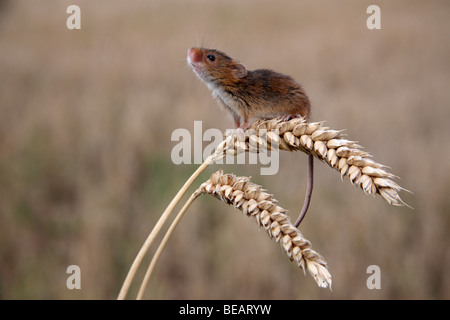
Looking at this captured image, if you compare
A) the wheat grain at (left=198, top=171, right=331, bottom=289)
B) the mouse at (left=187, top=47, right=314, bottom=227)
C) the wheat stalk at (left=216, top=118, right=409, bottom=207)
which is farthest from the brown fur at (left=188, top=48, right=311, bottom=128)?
the wheat grain at (left=198, top=171, right=331, bottom=289)

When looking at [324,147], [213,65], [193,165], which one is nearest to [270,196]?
[324,147]

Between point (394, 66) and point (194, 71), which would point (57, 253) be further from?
point (394, 66)

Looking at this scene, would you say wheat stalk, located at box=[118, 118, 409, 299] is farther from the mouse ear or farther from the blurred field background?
the blurred field background

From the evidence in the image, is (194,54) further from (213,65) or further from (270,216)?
(270,216)

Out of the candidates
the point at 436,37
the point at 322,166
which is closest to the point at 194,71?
the point at 322,166

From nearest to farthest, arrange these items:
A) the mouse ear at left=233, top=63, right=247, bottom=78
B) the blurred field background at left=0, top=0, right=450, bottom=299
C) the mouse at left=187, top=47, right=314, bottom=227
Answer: the mouse at left=187, top=47, right=314, bottom=227, the mouse ear at left=233, top=63, right=247, bottom=78, the blurred field background at left=0, top=0, right=450, bottom=299

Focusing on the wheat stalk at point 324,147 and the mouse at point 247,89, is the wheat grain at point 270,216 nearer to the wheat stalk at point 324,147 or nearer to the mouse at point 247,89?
the wheat stalk at point 324,147
